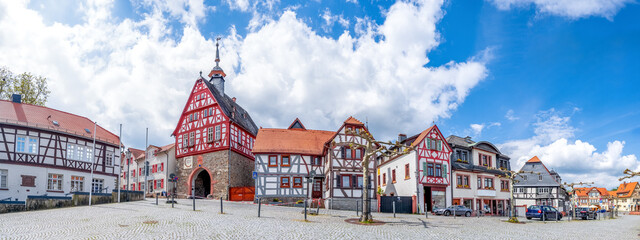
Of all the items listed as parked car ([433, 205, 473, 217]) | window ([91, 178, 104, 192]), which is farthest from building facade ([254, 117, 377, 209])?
window ([91, 178, 104, 192])

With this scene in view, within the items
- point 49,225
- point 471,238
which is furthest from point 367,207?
point 49,225

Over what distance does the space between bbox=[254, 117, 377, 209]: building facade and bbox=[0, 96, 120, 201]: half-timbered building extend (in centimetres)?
1383

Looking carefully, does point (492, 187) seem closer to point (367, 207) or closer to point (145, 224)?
point (367, 207)

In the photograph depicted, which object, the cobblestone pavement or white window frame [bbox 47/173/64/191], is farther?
white window frame [bbox 47/173/64/191]

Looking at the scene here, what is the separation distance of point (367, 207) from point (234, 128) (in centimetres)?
2709

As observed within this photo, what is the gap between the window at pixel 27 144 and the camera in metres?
36.0

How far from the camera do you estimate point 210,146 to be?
47.0 meters

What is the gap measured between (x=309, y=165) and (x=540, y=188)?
36441 mm

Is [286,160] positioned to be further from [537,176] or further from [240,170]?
[537,176]

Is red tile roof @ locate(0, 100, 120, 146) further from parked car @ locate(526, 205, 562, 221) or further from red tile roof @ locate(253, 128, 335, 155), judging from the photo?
parked car @ locate(526, 205, 562, 221)

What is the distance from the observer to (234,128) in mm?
47625

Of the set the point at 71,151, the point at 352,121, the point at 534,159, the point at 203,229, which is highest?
the point at 352,121

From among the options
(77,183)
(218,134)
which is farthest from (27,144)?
(218,134)

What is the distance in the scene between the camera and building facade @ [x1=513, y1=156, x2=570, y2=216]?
6291cm
